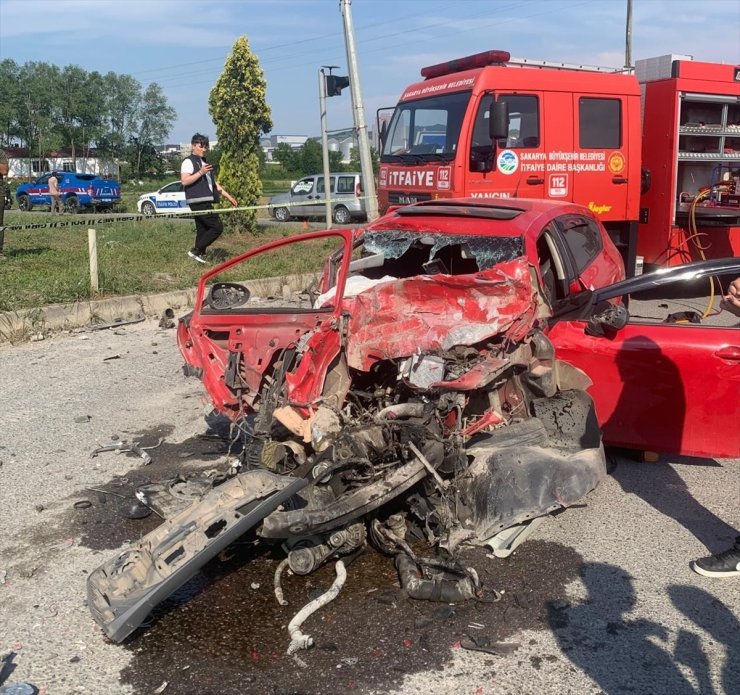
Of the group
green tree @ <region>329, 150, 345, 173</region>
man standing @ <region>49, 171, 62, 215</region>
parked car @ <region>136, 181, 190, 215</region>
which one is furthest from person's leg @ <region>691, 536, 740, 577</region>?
green tree @ <region>329, 150, 345, 173</region>

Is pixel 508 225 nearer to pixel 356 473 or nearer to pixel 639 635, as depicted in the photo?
pixel 356 473

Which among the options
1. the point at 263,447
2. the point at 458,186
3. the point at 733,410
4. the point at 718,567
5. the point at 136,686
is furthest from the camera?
the point at 458,186

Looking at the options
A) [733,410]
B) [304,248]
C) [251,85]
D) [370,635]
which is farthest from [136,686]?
[251,85]

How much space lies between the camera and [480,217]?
557 cm

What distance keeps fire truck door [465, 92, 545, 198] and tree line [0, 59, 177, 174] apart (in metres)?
49.1

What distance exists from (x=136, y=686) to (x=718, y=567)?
105 inches

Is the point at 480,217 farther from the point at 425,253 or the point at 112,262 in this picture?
the point at 112,262

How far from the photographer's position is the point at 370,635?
3449 millimetres

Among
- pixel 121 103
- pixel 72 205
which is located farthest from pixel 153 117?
pixel 72 205

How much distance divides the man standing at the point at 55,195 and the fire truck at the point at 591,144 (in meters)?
21.2

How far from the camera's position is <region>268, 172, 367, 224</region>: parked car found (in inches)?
966

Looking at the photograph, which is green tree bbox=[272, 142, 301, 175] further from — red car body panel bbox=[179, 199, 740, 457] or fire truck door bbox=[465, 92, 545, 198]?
red car body panel bbox=[179, 199, 740, 457]

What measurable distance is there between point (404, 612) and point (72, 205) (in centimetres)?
2944

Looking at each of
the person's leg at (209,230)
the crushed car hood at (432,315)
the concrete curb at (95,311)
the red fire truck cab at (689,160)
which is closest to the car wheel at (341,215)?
the person's leg at (209,230)
